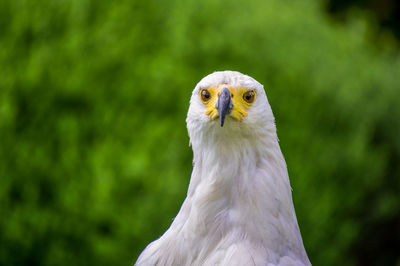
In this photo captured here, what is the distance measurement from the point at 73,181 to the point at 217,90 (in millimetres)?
2461

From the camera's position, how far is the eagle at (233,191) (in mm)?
2857

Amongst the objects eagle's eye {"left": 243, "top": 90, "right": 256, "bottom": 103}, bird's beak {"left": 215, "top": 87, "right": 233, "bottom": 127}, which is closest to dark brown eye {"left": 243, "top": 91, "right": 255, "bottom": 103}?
eagle's eye {"left": 243, "top": 90, "right": 256, "bottom": 103}

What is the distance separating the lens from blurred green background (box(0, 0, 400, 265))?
16.7 ft

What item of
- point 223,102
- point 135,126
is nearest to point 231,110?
point 223,102

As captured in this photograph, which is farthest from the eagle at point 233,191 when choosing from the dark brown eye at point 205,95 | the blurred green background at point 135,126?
the blurred green background at point 135,126

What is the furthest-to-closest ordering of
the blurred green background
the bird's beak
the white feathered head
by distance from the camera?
the blurred green background → the white feathered head → the bird's beak

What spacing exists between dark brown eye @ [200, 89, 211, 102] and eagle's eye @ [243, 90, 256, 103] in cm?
15

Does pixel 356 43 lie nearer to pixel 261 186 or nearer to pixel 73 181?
pixel 73 181

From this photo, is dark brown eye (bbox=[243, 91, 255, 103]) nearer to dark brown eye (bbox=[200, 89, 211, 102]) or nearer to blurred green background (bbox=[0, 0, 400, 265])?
dark brown eye (bbox=[200, 89, 211, 102])

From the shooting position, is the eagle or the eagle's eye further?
the eagle's eye

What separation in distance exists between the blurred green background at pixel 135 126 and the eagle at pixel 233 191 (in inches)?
82.0

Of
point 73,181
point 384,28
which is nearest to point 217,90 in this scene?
point 73,181

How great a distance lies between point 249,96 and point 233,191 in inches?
15.8

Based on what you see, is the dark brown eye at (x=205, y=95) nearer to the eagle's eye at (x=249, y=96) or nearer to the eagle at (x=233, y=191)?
the eagle at (x=233, y=191)
